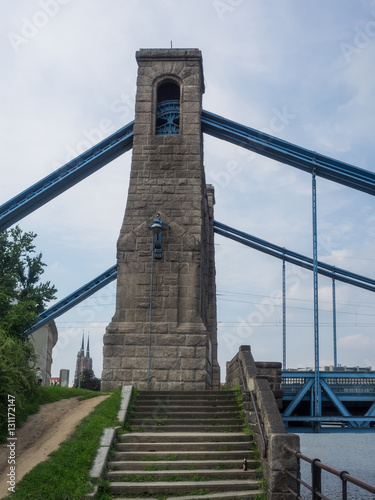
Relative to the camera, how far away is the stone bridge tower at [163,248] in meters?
14.3

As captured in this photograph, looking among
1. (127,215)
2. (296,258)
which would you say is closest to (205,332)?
(127,215)

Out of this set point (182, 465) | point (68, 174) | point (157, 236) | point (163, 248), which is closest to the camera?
point (182, 465)

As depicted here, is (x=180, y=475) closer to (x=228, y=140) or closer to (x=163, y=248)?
(x=163, y=248)

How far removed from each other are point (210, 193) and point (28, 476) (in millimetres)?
19433

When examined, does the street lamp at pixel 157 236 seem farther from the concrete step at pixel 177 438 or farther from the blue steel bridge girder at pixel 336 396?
the concrete step at pixel 177 438

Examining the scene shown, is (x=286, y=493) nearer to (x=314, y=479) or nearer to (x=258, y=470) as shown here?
(x=258, y=470)

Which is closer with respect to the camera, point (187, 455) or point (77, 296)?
point (187, 455)

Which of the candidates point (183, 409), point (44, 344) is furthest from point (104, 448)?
point (44, 344)

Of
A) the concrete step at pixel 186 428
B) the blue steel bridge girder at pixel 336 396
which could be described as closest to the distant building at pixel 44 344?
the blue steel bridge girder at pixel 336 396

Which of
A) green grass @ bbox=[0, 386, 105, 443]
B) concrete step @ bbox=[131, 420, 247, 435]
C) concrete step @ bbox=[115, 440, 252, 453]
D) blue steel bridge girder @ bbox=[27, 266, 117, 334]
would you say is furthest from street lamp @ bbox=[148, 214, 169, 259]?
blue steel bridge girder @ bbox=[27, 266, 117, 334]

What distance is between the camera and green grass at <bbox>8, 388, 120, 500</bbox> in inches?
288

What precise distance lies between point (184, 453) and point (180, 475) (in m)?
0.67

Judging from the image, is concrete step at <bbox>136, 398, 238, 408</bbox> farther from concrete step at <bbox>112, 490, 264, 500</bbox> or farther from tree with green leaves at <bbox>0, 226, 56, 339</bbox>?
tree with green leaves at <bbox>0, 226, 56, 339</bbox>

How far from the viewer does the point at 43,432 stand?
10.5 m
